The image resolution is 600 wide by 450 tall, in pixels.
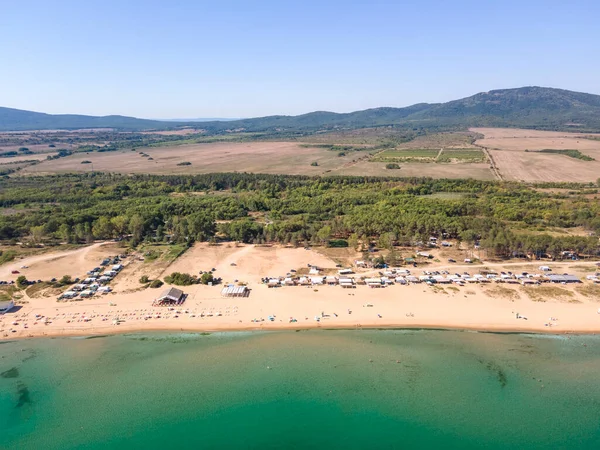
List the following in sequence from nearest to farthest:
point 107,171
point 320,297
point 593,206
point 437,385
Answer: point 437,385, point 320,297, point 593,206, point 107,171

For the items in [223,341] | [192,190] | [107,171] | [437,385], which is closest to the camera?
[437,385]

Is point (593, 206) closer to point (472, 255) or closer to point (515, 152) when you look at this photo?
point (472, 255)

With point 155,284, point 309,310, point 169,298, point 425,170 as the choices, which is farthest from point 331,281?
point 425,170

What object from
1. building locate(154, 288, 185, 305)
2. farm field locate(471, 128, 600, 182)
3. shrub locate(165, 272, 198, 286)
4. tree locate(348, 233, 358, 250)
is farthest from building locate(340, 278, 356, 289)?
farm field locate(471, 128, 600, 182)

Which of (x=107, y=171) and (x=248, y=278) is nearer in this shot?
(x=248, y=278)

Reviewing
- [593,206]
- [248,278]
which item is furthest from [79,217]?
[593,206]

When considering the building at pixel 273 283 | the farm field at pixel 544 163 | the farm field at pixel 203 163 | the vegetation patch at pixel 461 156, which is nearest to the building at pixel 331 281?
the building at pixel 273 283
